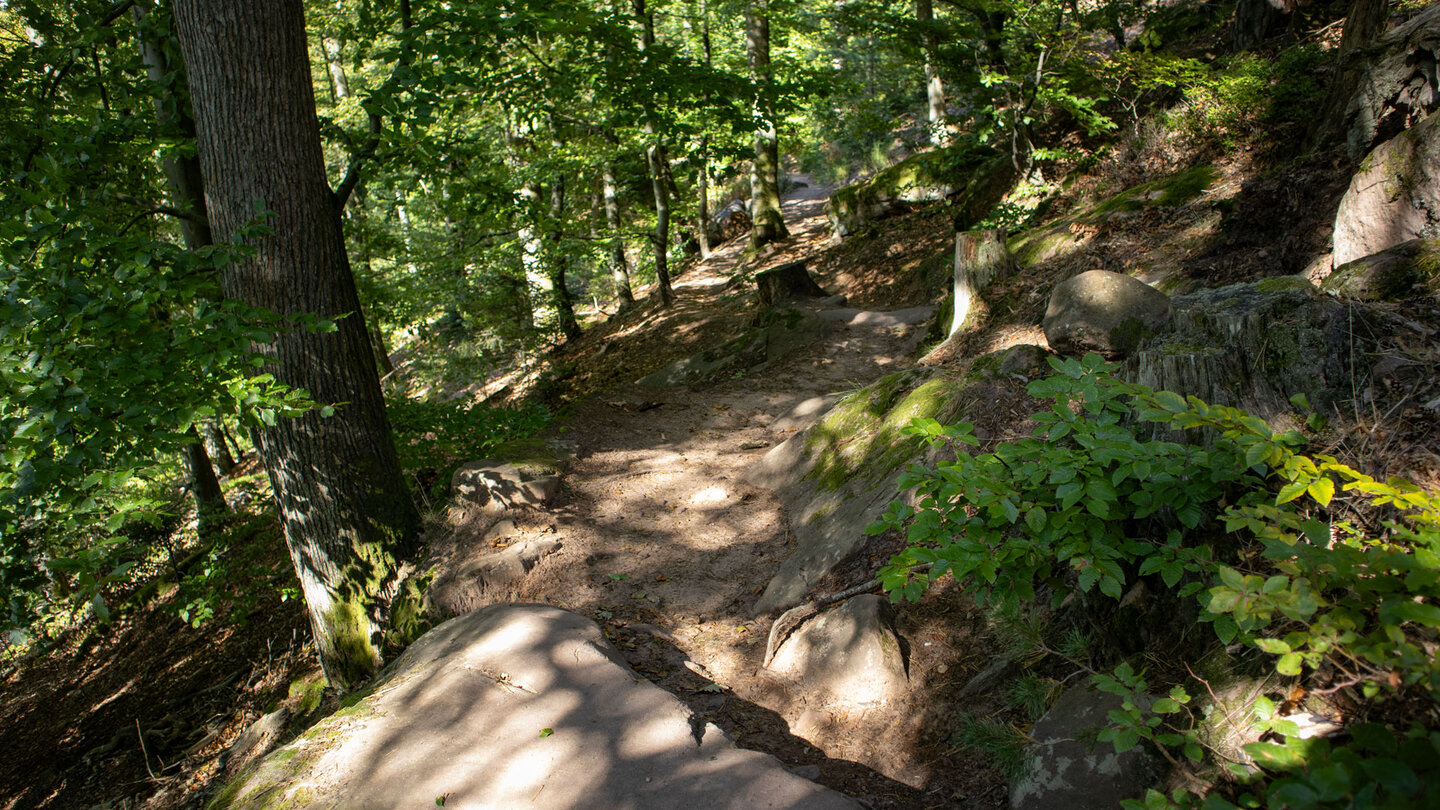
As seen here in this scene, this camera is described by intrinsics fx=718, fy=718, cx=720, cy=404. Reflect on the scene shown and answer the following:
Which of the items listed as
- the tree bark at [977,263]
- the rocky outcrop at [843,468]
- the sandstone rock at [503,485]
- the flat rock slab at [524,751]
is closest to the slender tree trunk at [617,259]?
the tree bark at [977,263]

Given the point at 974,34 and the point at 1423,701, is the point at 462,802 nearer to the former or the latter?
the point at 1423,701

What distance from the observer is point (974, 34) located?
471 inches

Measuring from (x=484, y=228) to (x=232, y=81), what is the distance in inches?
219

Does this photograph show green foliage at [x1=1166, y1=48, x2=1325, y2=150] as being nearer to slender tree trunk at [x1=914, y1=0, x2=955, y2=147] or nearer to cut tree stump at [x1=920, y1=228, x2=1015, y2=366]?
cut tree stump at [x1=920, y1=228, x2=1015, y2=366]

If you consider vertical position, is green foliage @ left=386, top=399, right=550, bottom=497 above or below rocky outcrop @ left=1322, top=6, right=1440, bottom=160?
below

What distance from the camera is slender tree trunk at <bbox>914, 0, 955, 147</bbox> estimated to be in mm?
12109

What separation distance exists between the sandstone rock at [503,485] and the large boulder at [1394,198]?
5.82 m

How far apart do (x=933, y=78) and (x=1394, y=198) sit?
1377cm

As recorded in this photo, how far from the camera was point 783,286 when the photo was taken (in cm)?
1249

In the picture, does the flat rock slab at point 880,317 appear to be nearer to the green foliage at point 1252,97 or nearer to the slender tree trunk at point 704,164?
the slender tree trunk at point 704,164

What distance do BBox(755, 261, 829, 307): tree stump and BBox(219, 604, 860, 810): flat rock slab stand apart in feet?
30.8

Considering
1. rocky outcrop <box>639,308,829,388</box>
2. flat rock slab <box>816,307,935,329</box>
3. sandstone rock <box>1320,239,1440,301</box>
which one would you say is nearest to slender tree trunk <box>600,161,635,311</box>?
rocky outcrop <box>639,308,829,388</box>

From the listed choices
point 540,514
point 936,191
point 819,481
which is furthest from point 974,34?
point 540,514

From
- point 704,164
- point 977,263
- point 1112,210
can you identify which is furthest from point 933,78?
point 977,263
